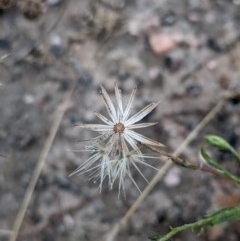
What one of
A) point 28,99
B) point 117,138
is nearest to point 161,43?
point 28,99

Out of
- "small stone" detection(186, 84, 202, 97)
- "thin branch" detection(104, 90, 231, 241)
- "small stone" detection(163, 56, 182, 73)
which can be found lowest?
"thin branch" detection(104, 90, 231, 241)

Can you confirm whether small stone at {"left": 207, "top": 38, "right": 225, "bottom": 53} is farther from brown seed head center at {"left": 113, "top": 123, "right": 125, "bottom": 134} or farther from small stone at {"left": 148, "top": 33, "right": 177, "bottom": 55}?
brown seed head center at {"left": 113, "top": 123, "right": 125, "bottom": 134}

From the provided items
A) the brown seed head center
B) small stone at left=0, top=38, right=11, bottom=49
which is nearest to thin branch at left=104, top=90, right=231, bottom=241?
the brown seed head center

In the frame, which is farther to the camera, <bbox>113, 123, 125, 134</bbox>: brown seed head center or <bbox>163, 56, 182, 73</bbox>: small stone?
→ <bbox>163, 56, 182, 73</bbox>: small stone

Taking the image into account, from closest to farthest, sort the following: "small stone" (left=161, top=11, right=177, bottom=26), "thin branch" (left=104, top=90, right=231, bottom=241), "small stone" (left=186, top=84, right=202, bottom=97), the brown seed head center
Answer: the brown seed head center
"thin branch" (left=104, top=90, right=231, bottom=241)
"small stone" (left=186, top=84, right=202, bottom=97)
"small stone" (left=161, top=11, right=177, bottom=26)

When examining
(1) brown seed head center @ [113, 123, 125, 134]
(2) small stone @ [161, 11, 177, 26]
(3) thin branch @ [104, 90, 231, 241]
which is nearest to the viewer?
(1) brown seed head center @ [113, 123, 125, 134]

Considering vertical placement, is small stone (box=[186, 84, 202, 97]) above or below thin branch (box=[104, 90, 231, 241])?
above

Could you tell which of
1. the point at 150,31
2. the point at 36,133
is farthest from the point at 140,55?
the point at 36,133
